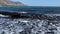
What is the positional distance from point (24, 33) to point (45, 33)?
1766mm

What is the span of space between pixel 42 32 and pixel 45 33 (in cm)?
37

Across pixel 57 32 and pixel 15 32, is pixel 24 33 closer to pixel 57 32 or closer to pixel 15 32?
pixel 15 32

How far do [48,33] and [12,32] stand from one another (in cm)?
303

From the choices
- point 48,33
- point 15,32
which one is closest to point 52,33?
point 48,33

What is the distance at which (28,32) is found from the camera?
17.5 metres

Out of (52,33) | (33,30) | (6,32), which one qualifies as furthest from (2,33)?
(52,33)

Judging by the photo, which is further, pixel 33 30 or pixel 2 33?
pixel 33 30

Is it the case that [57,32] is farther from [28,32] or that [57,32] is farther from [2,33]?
[2,33]

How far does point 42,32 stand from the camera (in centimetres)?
1762

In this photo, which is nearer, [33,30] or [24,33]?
[24,33]

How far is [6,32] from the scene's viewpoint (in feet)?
57.4

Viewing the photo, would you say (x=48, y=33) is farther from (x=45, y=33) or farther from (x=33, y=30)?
(x=33, y=30)

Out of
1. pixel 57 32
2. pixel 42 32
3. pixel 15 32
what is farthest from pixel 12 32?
pixel 57 32

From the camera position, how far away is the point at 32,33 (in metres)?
17.3
